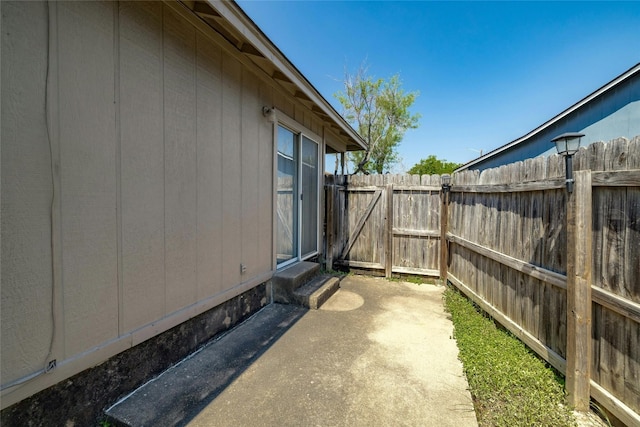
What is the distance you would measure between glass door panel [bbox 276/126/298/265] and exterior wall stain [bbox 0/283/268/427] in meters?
1.48

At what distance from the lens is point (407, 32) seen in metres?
9.78

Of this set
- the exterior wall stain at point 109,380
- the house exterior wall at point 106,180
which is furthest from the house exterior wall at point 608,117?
the exterior wall stain at point 109,380

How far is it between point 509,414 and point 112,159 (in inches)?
123

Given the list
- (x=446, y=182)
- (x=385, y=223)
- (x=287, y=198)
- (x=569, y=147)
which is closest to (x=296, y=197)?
(x=287, y=198)

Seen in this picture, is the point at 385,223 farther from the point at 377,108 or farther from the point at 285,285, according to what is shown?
the point at 377,108

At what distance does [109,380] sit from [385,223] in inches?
178

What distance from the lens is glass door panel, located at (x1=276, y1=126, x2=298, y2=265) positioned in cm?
400

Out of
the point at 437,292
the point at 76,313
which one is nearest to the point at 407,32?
the point at 437,292

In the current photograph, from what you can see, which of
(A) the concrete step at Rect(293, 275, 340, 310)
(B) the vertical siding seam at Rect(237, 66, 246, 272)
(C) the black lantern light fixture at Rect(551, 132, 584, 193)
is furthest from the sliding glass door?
(C) the black lantern light fixture at Rect(551, 132, 584, 193)

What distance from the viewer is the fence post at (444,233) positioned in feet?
16.0

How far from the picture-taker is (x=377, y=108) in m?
14.7

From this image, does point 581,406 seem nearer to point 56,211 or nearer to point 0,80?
point 56,211

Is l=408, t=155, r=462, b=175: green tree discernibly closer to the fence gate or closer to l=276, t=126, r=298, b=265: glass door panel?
the fence gate

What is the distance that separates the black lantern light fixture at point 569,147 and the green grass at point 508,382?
153 centimetres
